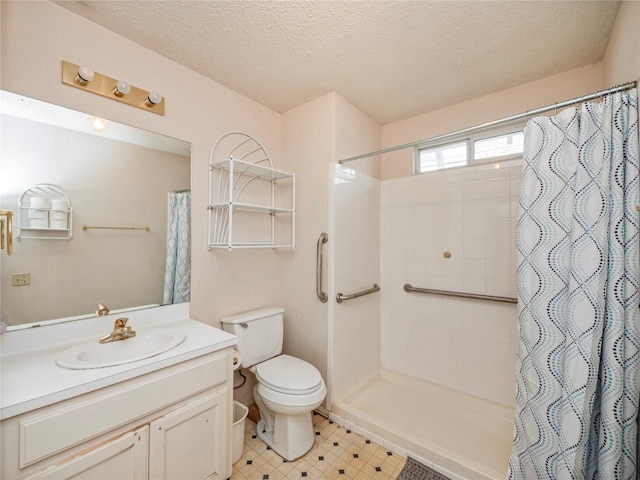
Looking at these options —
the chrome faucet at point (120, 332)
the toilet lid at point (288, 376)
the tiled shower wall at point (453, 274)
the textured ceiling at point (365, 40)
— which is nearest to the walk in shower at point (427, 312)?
the tiled shower wall at point (453, 274)

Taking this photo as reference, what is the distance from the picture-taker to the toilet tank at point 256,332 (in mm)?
Answer: 1852

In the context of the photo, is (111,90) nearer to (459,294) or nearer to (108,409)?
(108,409)

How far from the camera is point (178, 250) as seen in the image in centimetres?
171

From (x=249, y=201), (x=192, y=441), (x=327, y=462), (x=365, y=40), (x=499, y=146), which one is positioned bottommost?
(x=327, y=462)

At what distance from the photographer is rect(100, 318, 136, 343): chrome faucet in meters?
1.35

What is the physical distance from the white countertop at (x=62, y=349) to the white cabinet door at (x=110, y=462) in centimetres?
23

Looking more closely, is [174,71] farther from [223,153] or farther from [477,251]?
[477,251]

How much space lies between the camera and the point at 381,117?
99.3 inches

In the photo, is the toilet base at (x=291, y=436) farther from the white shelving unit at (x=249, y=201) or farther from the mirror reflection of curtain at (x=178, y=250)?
the white shelving unit at (x=249, y=201)

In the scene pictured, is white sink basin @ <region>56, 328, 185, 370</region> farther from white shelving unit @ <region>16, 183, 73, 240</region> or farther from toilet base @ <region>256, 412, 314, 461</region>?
toilet base @ <region>256, 412, 314, 461</region>

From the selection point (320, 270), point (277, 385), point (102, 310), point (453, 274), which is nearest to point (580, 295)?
point (453, 274)

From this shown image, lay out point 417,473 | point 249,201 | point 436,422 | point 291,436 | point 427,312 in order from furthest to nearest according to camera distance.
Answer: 1. point 427,312
2. point 249,201
3. point 436,422
4. point 291,436
5. point 417,473

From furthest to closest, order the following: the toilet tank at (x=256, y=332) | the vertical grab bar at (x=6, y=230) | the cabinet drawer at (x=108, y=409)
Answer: the toilet tank at (x=256, y=332) → the vertical grab bar at (x=6, y=230) → the cabinet drawer at (x=108, y=409)

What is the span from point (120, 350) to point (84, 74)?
52.9 inches
